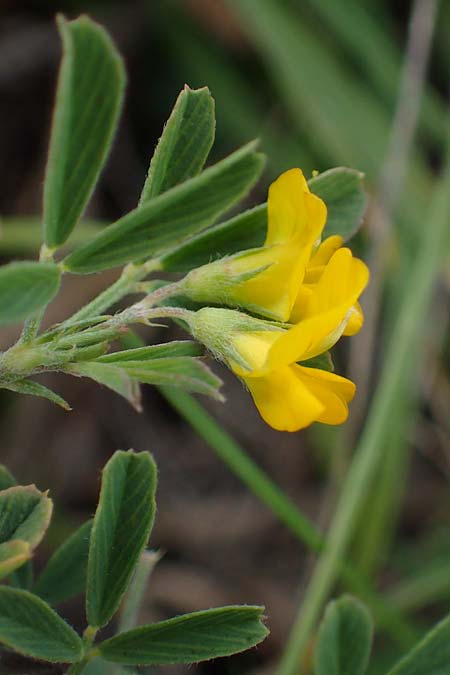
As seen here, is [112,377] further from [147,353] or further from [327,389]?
[327,389]

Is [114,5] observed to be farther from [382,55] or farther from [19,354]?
[19,354]

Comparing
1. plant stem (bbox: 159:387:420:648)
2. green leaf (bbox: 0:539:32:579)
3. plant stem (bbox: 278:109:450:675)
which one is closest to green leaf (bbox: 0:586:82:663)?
green leaf (bbox: 0:539:32:579)

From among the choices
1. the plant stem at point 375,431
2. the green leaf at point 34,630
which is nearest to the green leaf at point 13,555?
the green leaf at point 34,630

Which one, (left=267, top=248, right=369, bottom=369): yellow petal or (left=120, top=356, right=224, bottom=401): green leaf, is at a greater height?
(left=267, top=248, right=369, bottom=369): yellow petal

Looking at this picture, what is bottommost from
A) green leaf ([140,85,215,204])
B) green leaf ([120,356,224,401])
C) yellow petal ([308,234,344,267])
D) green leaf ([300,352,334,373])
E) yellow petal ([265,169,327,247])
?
green leaf ([120,356,224,401])

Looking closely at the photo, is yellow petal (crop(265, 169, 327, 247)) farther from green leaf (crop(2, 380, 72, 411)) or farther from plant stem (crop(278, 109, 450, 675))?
plant stem (crop(278, 109, 450, 675))

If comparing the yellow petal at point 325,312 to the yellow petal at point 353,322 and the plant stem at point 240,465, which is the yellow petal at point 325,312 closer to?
the yellow petal at point 353,322
